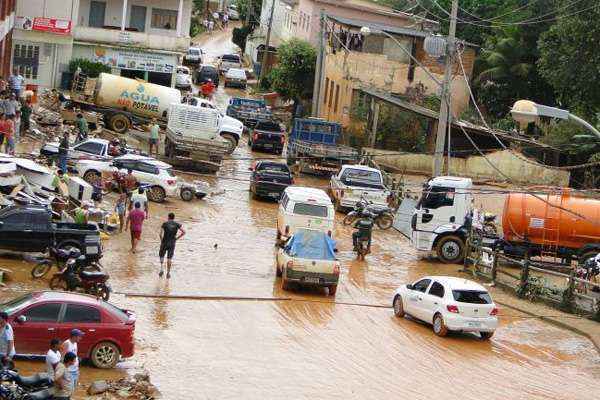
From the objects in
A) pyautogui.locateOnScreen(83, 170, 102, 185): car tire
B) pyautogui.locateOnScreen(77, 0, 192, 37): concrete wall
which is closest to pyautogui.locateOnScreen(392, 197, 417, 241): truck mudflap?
pyautogui.locateOnScreen(83, 170, 102, 185): car tire

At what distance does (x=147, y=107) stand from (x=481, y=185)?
53.3 ft

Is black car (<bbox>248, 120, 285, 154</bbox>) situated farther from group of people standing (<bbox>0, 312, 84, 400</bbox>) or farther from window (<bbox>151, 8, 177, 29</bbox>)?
group of people standing (<bbox>0, 312, 84, 400</bbox>)

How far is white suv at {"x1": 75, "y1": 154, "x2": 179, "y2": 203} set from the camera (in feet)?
138

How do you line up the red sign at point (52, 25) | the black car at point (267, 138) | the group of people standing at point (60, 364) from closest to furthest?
the group of people standing at point (60, 364)
the black car at point (267, 138)
the red sign at point (52, 25)

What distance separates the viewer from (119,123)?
5581cm

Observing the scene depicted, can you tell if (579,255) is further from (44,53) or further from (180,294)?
(44,53)

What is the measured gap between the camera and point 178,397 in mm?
20672

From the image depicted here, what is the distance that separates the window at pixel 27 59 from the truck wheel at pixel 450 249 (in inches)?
1244

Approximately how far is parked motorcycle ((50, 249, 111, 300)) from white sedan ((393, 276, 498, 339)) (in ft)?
25.9

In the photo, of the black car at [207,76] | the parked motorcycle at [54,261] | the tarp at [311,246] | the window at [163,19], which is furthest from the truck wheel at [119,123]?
the black car at [207,76]

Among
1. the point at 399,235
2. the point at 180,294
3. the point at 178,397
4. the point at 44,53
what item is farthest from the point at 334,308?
the point at 44,53

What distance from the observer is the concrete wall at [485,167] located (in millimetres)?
57250

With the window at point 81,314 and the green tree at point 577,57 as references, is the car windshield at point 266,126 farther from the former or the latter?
the window at point 81,314

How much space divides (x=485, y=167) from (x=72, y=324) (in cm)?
3933
